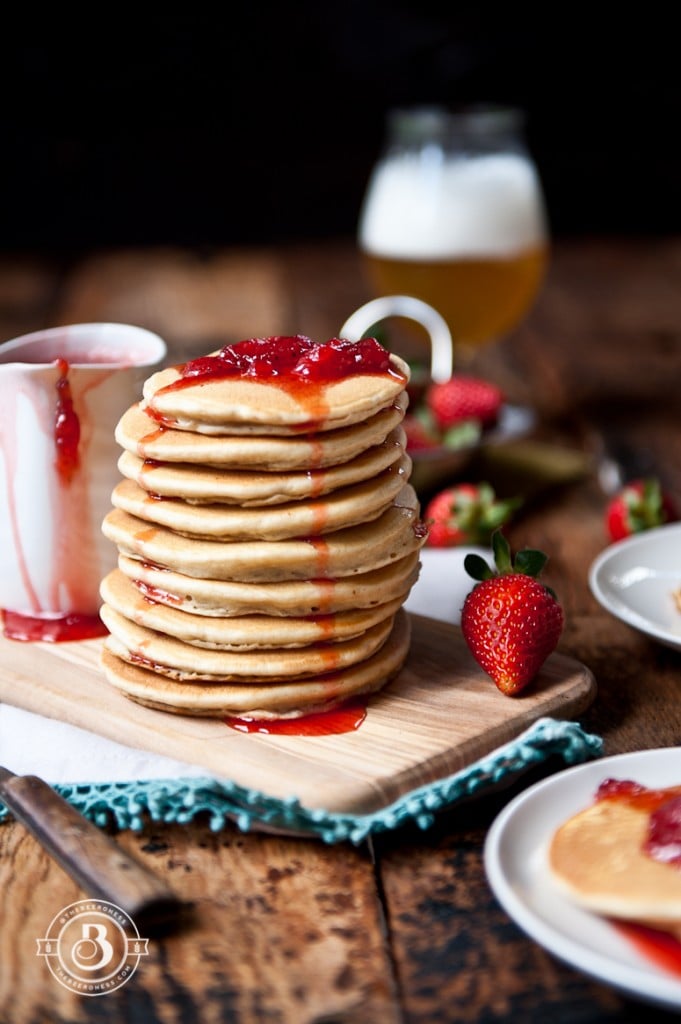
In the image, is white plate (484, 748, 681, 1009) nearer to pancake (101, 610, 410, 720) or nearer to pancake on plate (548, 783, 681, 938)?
pancake on plate (548, 783, 681, 938)

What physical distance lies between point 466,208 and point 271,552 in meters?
1.51

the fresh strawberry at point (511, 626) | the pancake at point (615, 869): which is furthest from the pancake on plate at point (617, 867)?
the fresh strawberry at point (511, 626)

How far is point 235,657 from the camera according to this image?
117 cm

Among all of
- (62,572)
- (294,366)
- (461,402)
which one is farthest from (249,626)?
(461,402)

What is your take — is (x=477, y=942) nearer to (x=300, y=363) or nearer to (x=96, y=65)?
(x=300, y=363)

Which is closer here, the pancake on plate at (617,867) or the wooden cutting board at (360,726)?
the pancake on plate at (617,867)

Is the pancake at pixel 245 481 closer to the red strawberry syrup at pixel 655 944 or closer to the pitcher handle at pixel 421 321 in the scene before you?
the red strawberry syrup at pixel 655 944

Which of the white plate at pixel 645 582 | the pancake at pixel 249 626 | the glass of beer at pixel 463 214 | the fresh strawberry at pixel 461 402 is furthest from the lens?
the glass of beer at pixel 463 214

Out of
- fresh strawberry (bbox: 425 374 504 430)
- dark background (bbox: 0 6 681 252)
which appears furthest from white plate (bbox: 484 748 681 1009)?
dark background (bbox: 0 6 681 252)

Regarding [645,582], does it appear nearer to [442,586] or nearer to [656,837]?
[442,586]

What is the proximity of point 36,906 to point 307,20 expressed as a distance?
3.98 m

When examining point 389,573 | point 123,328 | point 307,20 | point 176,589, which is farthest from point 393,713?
point 307,20

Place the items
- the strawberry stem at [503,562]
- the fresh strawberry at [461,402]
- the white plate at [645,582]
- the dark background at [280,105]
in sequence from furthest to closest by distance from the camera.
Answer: the dark background at [280,105] → the fresh strawberry at [461,402] → the white plate at [645,582] → the strawberry stem at [503,562]

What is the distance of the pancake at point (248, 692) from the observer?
117 centimetres
